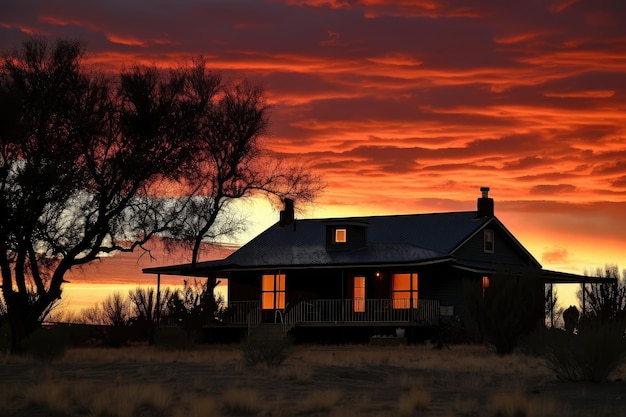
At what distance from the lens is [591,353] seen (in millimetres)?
22812

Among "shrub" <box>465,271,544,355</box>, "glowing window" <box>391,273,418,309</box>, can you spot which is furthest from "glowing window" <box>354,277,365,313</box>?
"shrub" <box>465,271,544,355</box>

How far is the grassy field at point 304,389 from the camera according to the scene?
18.6 m

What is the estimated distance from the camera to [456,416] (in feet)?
59.6

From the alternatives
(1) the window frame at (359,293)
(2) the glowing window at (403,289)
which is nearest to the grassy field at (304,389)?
(2) the glowing window at (403,289)

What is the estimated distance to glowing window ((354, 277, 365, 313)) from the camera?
48094 mm

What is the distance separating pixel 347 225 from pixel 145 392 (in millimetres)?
29058

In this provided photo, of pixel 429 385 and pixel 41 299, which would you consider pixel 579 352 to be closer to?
pixel 429 385

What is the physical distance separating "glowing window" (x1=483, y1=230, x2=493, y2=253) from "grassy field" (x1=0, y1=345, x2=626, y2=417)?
18203mm

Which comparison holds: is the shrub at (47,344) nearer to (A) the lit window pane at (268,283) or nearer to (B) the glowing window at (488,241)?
(A) the lit window pane at (268,283)

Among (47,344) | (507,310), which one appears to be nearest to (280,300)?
(507,310)

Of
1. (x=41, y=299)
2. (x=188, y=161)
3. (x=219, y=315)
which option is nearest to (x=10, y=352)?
(x=41, y=299)

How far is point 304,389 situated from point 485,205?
Result: 29.4m

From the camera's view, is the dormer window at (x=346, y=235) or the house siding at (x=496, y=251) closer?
the dormer window at (x=346, y=235)

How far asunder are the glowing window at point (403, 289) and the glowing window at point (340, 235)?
110 inches
